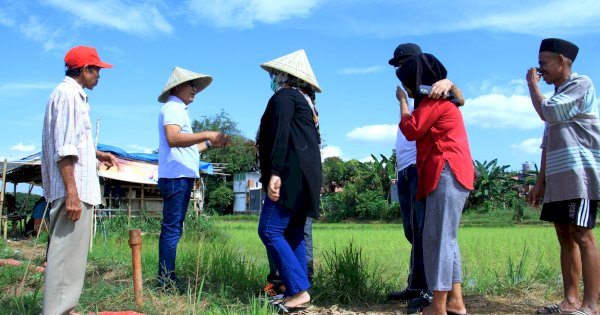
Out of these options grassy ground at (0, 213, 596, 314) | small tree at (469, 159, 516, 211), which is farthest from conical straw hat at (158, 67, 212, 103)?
small tree at (469, 159, 516, 211)

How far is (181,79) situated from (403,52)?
5.73 feet

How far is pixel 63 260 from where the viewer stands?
10.1ft

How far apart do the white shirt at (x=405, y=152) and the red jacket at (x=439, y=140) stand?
0.71 m

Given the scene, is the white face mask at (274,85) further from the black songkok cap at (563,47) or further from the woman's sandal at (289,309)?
the black songkok cap at (563,47)

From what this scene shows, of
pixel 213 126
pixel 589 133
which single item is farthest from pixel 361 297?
pixel 213 126

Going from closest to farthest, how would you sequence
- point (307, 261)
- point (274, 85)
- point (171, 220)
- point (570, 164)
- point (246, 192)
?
point (570, 164) < point (274, 85) < point (171, 220) < point (307, 261) < point (246, 192)

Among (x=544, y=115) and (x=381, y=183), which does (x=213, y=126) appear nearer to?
(x=381, y=183)

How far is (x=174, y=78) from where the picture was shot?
450 cm

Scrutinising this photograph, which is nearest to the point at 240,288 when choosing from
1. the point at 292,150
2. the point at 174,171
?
the point at 174,171

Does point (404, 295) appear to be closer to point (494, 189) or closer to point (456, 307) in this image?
point (456, 307)

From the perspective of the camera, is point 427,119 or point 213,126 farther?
point 213,126

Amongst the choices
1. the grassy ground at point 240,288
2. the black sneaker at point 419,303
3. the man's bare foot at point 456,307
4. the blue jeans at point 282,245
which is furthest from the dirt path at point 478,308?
the man's bare foot at point 456,307

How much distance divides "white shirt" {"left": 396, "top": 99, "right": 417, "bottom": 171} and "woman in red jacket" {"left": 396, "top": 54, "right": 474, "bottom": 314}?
689 mm

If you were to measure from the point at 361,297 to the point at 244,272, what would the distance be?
0.94 metres
